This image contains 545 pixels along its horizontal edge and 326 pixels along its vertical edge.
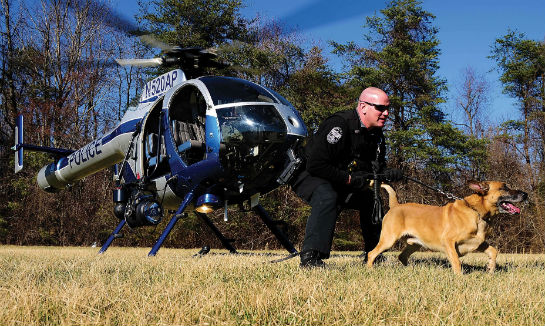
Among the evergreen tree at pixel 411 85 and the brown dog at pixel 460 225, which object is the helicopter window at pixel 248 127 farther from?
the evergreen tree at pixel 411 85

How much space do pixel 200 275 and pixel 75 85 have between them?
912 inches

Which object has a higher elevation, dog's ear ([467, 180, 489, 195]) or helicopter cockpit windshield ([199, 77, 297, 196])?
helicopter cockpit windshield ([199, 77, 297, 196])

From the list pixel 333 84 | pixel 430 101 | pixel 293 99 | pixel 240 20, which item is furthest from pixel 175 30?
pixel 430 101

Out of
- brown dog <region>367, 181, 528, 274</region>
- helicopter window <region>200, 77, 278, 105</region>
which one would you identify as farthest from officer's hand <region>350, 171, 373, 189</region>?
helicopter window <region>200, 77, 278, 105</region>

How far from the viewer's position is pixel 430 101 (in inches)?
782

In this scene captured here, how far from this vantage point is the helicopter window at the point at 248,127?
612cm

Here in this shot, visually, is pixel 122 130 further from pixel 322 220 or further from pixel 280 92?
pixel 280 92

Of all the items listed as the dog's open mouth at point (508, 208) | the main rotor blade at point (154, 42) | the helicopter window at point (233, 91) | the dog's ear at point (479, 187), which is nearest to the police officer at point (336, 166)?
the dog's ear at point (479, 187)

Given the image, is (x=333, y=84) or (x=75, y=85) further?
(x=75, y=85)

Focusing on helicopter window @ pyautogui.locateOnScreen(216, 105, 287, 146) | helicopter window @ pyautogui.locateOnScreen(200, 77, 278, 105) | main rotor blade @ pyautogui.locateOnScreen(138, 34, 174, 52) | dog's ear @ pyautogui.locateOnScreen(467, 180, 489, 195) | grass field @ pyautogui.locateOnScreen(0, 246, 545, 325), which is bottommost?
grass field @ pyautogui.locateOnScreen(0, 246, 545, 325)

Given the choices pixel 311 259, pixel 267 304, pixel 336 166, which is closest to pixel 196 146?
pixel 336 166

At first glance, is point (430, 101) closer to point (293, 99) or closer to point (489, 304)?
point (293, 99)

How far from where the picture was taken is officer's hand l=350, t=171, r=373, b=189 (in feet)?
15.3

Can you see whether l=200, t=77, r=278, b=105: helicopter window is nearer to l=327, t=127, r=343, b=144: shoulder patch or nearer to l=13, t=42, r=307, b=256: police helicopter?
l=13, t=42, r=307, b=256: police helicopter
